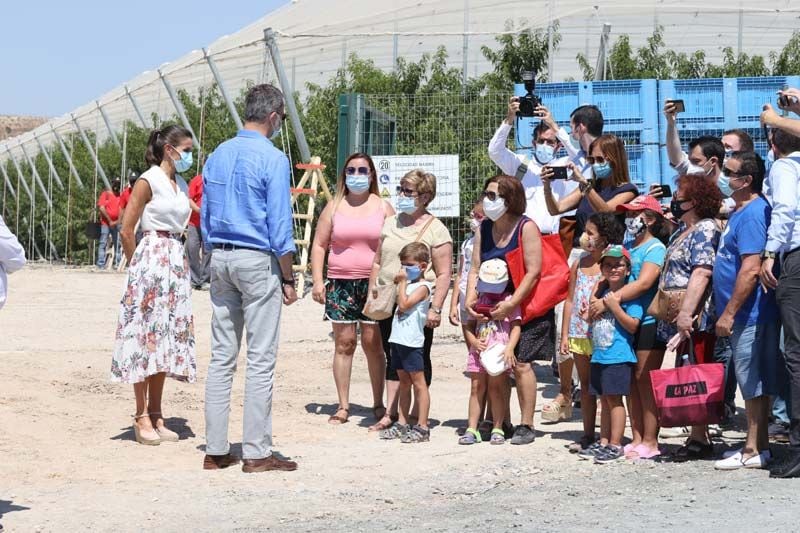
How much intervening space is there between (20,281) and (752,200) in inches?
666

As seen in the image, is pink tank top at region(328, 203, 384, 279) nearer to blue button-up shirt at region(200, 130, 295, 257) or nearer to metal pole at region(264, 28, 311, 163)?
blue button-up shirt at region(200, 130, 295, 257)

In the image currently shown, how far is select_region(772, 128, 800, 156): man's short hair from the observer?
6.77 m

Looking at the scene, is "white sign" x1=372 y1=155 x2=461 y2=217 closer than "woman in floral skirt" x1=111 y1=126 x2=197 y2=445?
No

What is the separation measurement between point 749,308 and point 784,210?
1.98 ft

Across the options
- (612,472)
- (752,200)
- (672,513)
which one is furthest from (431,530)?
(752,200)

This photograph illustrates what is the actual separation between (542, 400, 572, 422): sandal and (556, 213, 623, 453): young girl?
78cm

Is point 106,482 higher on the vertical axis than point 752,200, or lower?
lower

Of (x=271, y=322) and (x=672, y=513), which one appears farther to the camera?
(x=271, y=322)

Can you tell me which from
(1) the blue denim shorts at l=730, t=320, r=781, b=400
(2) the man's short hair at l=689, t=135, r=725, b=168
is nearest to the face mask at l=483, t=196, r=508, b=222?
(2) the man's short hair at l=689, t=135, r=725, b=168

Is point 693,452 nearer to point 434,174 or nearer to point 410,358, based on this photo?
point 410,358

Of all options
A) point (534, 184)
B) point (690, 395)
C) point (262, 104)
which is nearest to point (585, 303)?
point (690, 395)

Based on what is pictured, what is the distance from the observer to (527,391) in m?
7.91

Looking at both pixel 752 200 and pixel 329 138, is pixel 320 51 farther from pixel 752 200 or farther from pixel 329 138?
pixel 752 200

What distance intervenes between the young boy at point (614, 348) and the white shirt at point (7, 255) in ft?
11.1
